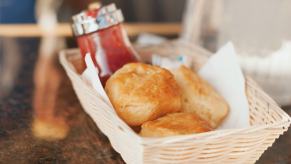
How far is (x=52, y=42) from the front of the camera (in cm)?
121

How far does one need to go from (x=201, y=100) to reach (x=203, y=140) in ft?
0.60

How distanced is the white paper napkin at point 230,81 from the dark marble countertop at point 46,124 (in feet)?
0.24

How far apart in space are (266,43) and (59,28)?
2.19ft

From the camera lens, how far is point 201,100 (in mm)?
725

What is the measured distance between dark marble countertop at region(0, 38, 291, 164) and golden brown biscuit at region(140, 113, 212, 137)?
0.35 ft

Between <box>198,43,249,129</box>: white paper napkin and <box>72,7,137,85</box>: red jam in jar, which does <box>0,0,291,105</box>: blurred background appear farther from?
<box>72,7,137,85</box>: red jam in jar

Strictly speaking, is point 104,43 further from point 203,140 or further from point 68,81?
point 203,140

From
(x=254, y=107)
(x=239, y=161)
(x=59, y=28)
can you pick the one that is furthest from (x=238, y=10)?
(x=59, y=28)

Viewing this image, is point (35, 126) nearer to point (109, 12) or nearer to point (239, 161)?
point (109, 12)

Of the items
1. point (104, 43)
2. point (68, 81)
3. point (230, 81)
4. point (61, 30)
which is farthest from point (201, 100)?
point (61, 30)

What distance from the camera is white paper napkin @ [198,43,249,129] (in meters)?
0.74

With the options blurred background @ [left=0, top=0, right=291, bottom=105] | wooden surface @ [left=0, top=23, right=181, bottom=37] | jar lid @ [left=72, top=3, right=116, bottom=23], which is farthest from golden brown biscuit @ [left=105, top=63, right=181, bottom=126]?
wooden surface @ [left=0, top=23, right=181, bottom=37]

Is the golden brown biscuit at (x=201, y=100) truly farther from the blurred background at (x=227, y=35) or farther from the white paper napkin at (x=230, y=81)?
the blurred background at (x=227, y=35)

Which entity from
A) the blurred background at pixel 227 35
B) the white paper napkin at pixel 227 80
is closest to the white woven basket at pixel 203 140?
the white paper napkin at pixel 227 80
